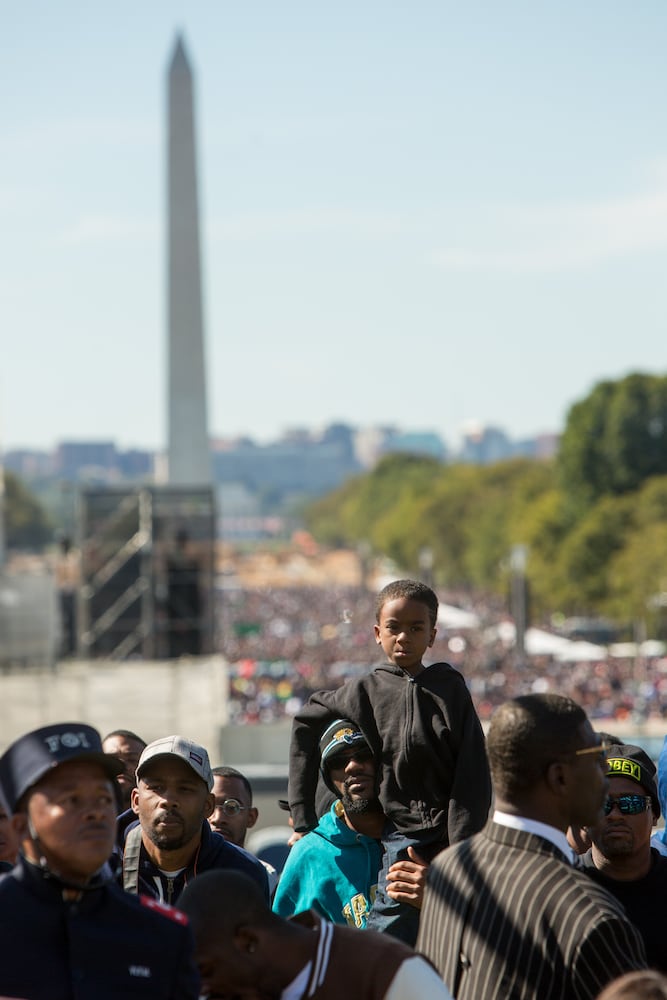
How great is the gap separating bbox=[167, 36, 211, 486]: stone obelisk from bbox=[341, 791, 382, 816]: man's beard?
158 feet

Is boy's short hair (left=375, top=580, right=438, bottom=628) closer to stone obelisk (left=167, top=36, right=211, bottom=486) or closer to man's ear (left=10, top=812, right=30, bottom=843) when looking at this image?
man's ear (left=10, top=812, right=30, bottom=843)

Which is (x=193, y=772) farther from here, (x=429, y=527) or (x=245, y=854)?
(x=429, y=527)

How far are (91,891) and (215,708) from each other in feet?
96.5

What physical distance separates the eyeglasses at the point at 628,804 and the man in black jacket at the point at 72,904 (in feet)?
5.99

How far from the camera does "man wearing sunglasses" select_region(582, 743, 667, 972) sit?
454cm

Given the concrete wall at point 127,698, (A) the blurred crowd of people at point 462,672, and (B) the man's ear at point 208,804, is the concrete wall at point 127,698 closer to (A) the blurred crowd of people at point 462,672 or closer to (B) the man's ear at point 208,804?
(A) the blurred crowd of people at point 462,672

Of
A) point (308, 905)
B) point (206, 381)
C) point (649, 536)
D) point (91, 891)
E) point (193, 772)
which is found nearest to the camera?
point (91, 891)

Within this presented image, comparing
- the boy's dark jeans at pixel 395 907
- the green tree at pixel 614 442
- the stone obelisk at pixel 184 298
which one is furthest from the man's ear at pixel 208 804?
→ the green tree at pixel 614 442

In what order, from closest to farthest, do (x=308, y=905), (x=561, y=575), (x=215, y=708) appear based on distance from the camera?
(x=308, y=905) < (x=215, y=708) < (x=561, y=575)

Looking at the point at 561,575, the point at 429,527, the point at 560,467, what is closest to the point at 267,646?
the point at 561,575

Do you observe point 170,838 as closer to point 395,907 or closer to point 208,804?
point 208,804

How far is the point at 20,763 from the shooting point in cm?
350

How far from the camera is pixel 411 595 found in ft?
17.0

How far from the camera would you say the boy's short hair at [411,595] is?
5203 mm
